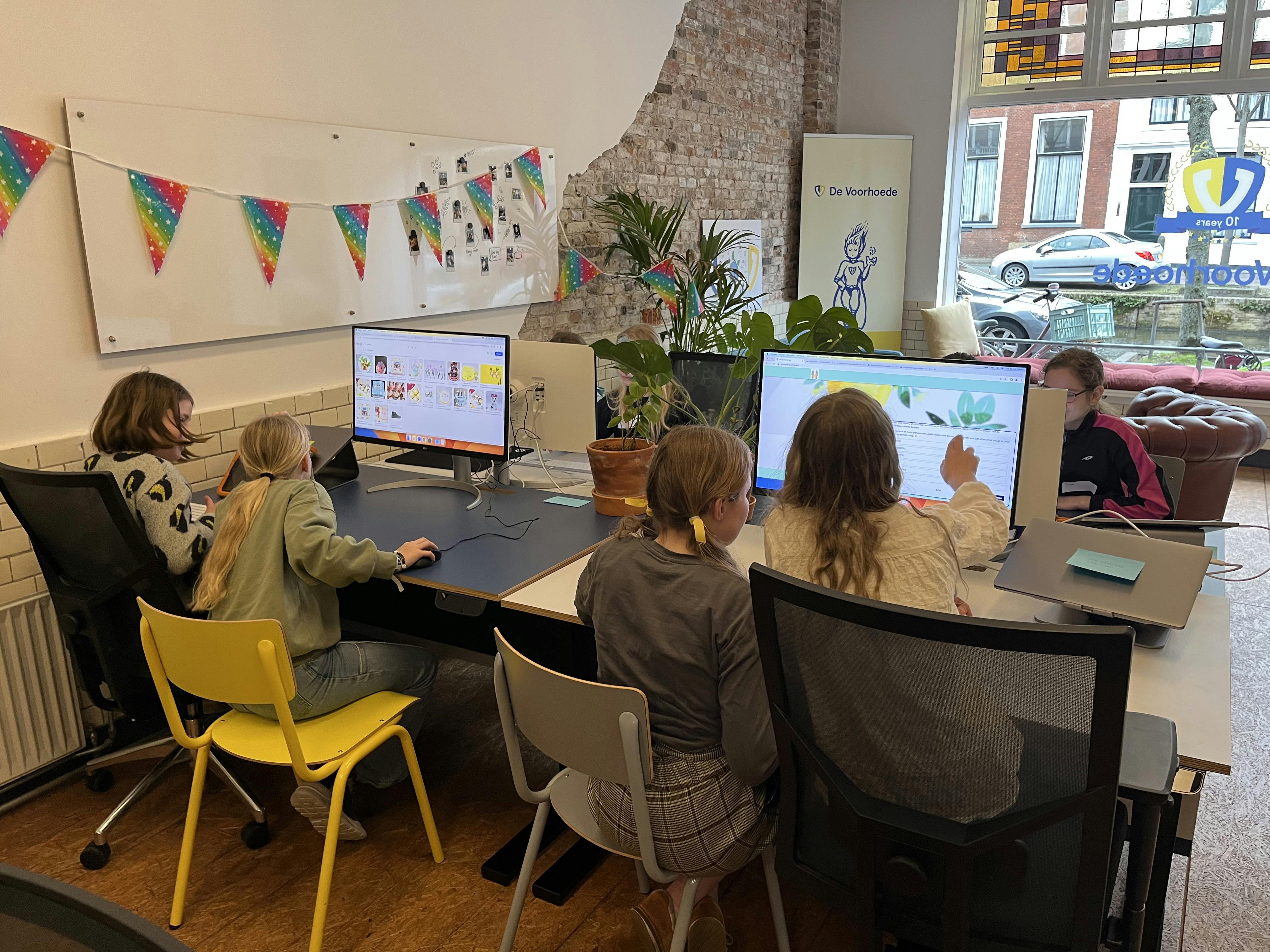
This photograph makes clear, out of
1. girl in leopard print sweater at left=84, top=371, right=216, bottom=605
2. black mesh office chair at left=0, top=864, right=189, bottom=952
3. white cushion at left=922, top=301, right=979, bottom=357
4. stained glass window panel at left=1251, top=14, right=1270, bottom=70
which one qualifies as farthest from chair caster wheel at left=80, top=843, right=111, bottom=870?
stained glass window panel at left=1251, top=14, right=1270, bottom=70

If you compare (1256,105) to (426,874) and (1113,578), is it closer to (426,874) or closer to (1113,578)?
(1113,578)

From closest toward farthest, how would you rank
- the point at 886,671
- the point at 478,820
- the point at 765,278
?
1. the point at 886,671
2. the point at 478,820
3. the point at 765,278

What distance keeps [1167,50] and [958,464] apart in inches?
235

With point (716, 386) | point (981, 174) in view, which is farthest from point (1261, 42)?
point (716, 386)

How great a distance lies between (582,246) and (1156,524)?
11.3 ft

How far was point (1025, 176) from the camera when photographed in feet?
23.3

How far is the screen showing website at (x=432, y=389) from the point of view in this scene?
2.70 m

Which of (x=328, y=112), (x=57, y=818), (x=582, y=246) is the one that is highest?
(x=328, y=112)

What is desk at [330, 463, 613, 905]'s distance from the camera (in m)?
2.21

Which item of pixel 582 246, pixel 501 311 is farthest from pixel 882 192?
pixel 501 311

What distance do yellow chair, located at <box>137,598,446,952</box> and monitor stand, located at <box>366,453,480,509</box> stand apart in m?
0.84

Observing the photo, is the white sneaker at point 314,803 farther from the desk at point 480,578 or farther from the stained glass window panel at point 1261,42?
the stained glass window panel at point 1261,42

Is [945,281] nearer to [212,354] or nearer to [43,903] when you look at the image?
[212,354]

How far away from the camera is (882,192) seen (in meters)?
7.05
